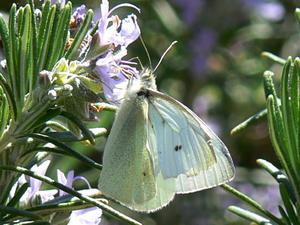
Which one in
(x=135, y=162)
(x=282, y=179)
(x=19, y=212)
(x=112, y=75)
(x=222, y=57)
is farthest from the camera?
(x=222, y=57)

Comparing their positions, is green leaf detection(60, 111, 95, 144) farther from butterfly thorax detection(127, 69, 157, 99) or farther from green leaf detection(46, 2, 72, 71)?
butterfly thorax detection(127, 69, 157, 99)

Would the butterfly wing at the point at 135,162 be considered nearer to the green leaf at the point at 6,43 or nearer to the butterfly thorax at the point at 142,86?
the butterfly thorax at the point at 142,86

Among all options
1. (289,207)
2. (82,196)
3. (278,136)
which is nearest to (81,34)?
(82,196)

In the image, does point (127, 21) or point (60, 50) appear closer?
point (60, 50)

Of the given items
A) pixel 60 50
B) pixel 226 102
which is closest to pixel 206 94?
pixel 226 102

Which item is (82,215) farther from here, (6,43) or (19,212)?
(6,43)

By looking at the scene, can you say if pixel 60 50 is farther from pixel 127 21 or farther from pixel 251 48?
pixel 251 48

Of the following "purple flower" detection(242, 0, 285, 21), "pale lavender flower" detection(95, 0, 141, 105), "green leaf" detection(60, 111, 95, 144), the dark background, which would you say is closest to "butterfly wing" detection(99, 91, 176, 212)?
"pale lavender flower" detection(95, 0, 141, 105)
